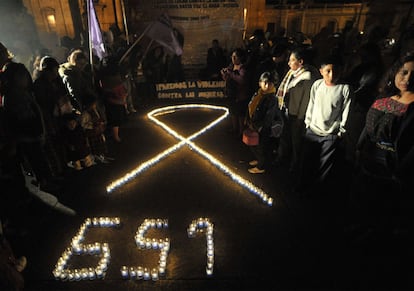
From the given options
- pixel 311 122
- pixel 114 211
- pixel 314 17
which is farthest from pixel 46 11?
pixel 314 17

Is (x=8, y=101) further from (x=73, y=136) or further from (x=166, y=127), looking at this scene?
(x=166, y=127)

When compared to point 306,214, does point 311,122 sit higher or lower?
higher

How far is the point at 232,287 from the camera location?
3271 mm

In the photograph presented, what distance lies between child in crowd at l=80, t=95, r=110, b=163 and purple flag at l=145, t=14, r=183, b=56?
3367 mm

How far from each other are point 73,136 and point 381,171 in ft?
17.2

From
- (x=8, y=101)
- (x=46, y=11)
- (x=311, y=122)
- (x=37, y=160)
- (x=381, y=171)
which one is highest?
(x=46, y=11)

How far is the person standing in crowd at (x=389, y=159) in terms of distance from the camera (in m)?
3.13

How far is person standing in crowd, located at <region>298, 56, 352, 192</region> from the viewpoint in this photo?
12.8 feet

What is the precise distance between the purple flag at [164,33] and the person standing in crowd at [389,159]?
619 cm

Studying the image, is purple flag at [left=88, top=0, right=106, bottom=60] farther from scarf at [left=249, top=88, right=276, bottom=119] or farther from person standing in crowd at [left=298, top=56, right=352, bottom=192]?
person standing in crowd at [left=298, top=56, right=352, bottom=192]

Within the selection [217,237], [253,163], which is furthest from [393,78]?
[217,237]

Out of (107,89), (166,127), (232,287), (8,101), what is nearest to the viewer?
(232,287)

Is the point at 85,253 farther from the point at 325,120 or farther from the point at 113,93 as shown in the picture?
the point at 325,120

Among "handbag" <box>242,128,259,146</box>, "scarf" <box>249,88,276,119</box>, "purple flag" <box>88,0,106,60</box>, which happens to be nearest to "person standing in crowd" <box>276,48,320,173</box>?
"scarf" <box>249,88,276,119</box>
